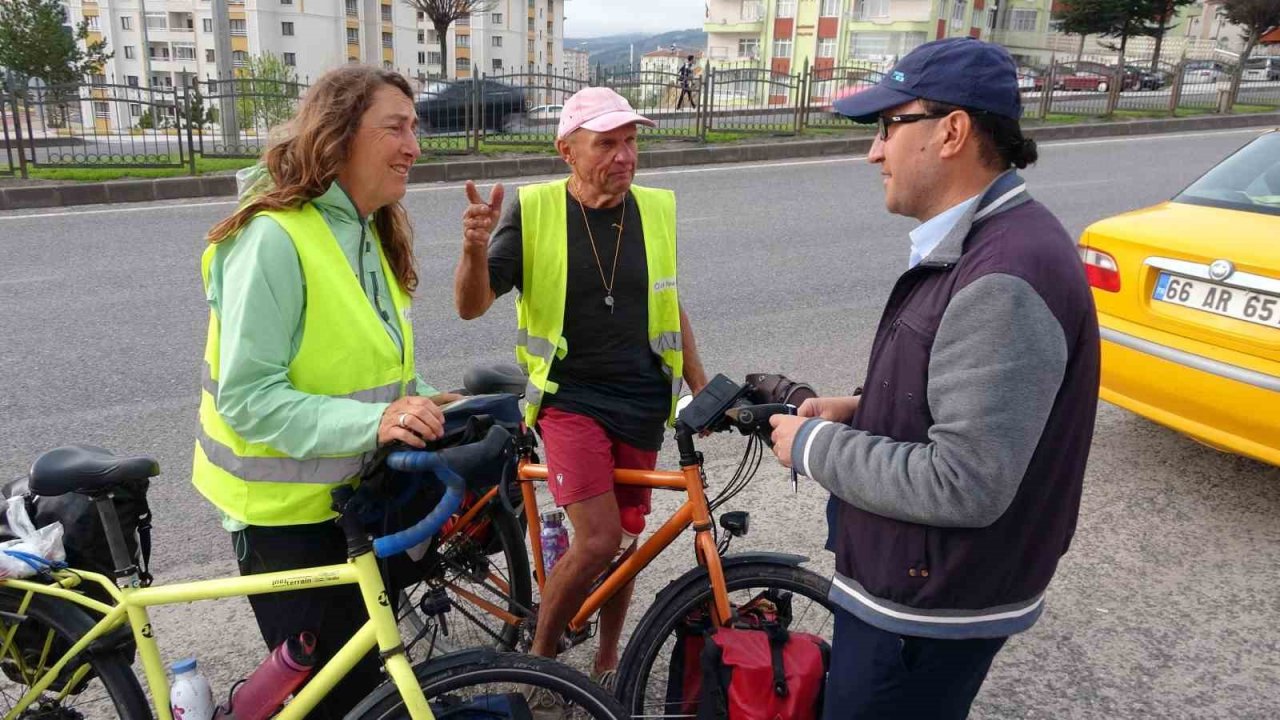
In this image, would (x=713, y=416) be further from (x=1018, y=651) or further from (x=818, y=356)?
(x=818, y=356)

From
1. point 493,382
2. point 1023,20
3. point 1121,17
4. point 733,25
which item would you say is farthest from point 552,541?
point 1023,20

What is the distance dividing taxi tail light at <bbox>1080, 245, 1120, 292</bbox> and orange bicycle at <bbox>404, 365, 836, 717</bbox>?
2.49m

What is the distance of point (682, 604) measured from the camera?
7.92 ft

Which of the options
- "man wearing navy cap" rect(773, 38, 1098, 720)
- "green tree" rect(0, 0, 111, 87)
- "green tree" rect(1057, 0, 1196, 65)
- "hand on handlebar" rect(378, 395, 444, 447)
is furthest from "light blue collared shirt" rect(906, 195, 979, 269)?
"green tree" rect(0, 0, 111, 87)

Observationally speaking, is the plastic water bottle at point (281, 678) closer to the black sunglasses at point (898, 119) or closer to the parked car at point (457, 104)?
the black sunglasses at point (898, 119)

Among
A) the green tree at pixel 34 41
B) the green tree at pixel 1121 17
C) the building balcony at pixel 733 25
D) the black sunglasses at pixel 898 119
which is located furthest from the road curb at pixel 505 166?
the building balcony at pixel 733 25

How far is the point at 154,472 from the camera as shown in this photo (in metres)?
2.15

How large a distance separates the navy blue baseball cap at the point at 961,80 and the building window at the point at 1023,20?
8129 cm

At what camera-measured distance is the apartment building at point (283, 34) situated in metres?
74.0

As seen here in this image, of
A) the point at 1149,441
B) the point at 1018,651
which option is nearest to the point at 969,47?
the point at 1018,651

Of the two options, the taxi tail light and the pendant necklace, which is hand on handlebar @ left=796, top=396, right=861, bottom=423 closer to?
the pendant necklace

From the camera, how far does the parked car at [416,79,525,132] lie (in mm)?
14703

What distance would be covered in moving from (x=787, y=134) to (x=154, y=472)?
16489 mm

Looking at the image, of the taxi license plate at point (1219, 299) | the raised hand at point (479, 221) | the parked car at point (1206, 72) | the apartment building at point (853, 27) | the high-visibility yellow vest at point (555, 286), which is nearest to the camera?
the raised hand at point (479, 221)
